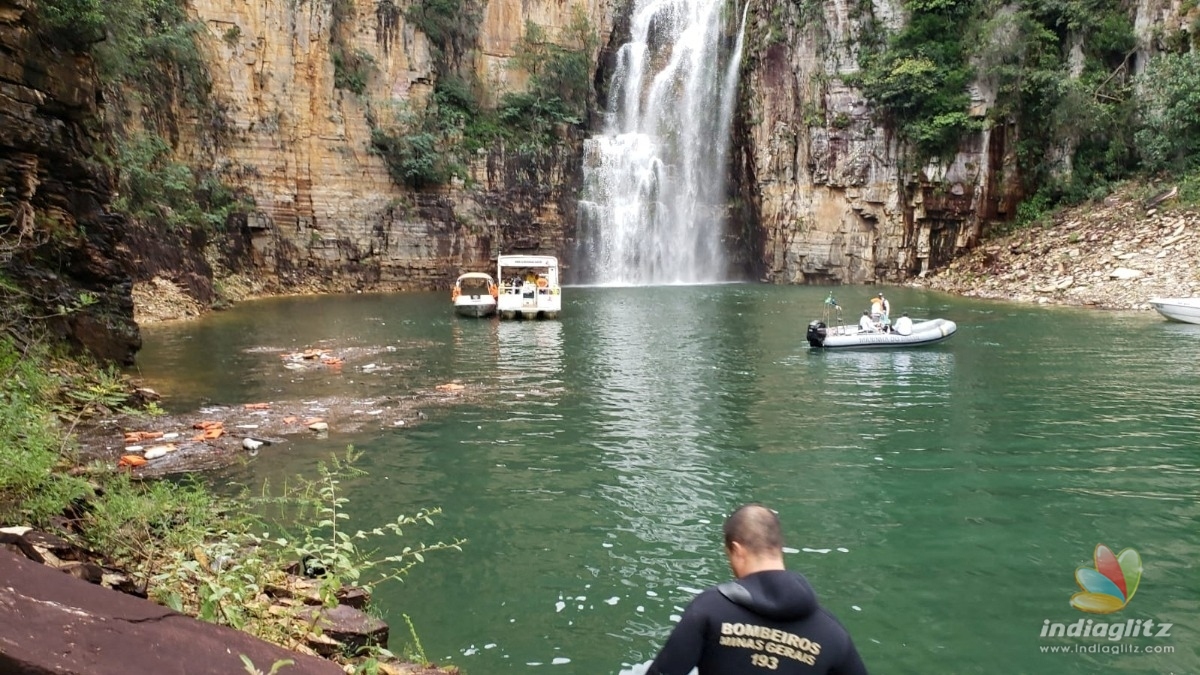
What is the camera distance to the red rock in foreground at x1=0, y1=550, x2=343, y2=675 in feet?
9.41

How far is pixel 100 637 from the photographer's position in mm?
3068

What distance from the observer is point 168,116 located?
120ft

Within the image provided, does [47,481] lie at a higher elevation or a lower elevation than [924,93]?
lower

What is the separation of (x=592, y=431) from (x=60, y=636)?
9.33 meters

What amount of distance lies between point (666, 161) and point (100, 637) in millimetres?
46178

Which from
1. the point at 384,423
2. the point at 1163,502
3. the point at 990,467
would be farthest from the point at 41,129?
the point at 1163,502

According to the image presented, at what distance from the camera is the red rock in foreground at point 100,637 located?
2.87 meters

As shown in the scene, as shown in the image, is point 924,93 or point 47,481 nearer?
point 47,481

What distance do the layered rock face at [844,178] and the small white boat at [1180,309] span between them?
56.0ft

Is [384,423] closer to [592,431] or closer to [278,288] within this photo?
[592,431]

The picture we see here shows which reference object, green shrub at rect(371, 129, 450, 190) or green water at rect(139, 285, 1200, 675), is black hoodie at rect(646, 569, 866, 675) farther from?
green shrub at rect(371, 129, 450, 190)

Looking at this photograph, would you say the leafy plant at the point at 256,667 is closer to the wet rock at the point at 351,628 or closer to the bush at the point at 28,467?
the wet rock at the point at 351,628

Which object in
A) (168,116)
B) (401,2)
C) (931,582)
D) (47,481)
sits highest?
(401,2)

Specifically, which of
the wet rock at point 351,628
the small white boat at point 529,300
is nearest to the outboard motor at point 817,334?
the small white boat at point 529,300
